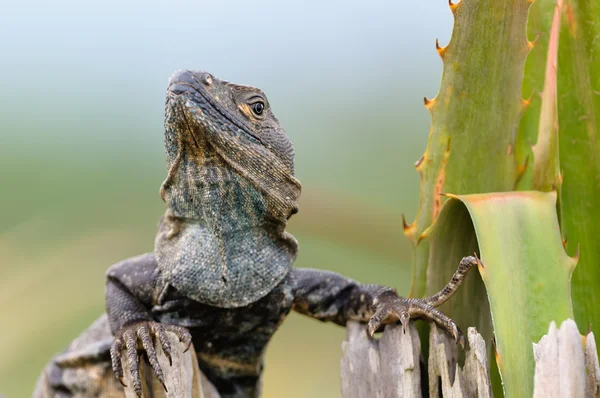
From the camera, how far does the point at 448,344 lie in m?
2.56

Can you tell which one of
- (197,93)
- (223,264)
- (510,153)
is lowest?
(223,264)

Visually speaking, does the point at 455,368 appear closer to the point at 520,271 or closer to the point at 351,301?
the point at 520,271

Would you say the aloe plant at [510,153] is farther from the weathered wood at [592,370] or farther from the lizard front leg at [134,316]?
the lizard front leg at [134,316]

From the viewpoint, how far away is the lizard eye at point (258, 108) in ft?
10.3

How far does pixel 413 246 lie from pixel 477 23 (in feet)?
2.78

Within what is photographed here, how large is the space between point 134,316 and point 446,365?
1.37 metres

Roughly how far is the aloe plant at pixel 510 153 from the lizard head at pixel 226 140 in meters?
0.67

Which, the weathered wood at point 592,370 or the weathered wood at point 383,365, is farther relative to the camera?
the weathered wood at point 383,365

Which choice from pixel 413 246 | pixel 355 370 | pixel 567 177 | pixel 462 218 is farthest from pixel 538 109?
pixel 355 370

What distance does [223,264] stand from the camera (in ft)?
9.93

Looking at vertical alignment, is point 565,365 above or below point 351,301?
below

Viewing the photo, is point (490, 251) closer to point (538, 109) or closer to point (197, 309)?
point (538, 109)

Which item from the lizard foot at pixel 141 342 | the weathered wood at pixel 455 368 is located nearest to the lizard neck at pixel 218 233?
the lizard foot at pixel 141 342

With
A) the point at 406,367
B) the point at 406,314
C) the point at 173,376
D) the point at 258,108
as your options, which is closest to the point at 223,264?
the point at 173,376
